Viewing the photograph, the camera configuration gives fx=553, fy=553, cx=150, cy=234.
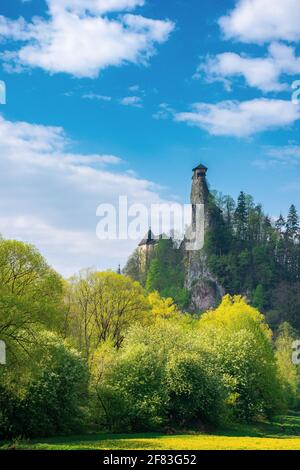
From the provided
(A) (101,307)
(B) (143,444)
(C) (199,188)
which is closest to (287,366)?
(A) (101,307)

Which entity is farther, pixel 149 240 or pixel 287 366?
pixel 149 240

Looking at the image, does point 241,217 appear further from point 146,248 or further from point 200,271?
point 146,248

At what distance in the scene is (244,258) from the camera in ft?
468

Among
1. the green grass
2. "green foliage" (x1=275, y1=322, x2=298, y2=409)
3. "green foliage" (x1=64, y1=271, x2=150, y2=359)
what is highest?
Result: "green foliage" (x1=64, y1=271, x2=150, y2=359)

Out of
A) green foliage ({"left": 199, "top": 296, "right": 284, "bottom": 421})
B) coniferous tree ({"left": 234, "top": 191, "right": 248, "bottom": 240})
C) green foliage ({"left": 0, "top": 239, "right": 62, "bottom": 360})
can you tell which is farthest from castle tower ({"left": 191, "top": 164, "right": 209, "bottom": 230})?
green foliage ({"left": 0, "top": 239, "right": 62, "bottom": 360})

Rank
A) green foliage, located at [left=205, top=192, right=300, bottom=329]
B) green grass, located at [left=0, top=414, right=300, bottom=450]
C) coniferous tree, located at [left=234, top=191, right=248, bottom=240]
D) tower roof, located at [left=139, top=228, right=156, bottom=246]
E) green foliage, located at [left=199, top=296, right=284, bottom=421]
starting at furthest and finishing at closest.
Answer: tower roof, located at [left=139, top=228, right=156, bottom=246] < coniferous tree, located at [left=234, top=191, right=248, bottom=240] < green foliage, located at [left=205, top=192, right=300, bottom=329] < green foliage, located at [left=199, top=296, right=284, bottom=421] < green grass, located at [left=0, top=414, right=300, bottom=450]

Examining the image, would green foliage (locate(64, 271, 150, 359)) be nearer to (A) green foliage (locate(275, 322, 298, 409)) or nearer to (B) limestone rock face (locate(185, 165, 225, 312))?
(A) green foliage (locate(275, 322, 298, 409))

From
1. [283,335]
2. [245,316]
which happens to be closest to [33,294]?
[245,316]

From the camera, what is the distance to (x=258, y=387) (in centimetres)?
5228

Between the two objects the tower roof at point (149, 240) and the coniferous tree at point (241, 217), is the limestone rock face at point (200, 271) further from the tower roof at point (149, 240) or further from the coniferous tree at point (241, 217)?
the tower roof at point (149, 240)

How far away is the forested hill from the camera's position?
139 m
